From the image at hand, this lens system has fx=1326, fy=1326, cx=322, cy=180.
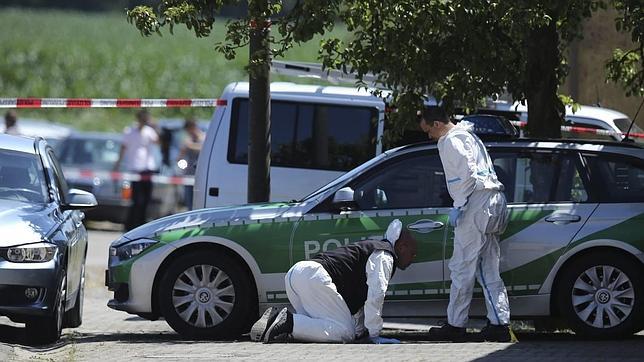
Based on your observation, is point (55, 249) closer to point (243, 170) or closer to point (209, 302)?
point (209, 302)

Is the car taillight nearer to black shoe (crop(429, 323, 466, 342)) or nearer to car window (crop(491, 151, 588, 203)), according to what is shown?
car window (crop(491, 151, 588, 203))

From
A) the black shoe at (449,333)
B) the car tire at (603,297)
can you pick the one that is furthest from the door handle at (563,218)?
the black shoe at (449,333)

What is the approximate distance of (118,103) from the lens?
13.8 m

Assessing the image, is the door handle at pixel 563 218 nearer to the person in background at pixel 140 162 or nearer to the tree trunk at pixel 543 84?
the tree trunk at pixel 543 84

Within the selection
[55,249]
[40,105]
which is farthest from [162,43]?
[55,249]

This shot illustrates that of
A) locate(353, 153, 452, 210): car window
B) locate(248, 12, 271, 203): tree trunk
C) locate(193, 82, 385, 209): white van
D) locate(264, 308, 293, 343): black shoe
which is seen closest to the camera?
locate(264, 308, 293, 343): black shoe

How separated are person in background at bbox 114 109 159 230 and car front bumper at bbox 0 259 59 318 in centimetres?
1097

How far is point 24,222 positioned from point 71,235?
2.54 ft

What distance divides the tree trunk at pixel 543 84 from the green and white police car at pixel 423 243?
1.35m

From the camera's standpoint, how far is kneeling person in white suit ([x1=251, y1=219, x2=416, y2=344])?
9648 millimetres

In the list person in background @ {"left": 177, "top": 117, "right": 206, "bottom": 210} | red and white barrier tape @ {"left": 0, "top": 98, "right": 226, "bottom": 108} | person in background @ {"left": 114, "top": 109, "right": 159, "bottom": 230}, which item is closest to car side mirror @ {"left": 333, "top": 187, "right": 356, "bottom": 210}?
red and white barrier tape @ {"left": 0, "top": 98, "right": 226, "bottom": 108}

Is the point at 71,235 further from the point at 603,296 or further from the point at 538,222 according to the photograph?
the point at 603,296

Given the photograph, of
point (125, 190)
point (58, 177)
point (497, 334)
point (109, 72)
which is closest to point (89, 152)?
point (125, 190)

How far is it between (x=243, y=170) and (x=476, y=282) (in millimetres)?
3766
